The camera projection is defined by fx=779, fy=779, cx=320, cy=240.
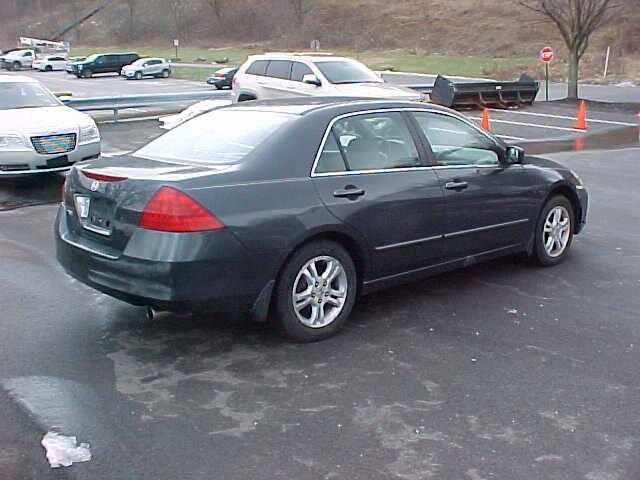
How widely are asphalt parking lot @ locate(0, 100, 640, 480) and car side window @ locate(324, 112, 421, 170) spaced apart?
1.14m

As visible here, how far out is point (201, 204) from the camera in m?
4.68

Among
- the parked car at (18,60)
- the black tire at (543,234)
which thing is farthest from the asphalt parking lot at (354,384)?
the parked car at (18,60)

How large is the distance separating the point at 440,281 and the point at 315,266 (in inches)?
71.5

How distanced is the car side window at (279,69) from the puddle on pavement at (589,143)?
5.52 metres

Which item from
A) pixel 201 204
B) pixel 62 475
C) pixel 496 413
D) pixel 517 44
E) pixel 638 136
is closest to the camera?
pixel 62 475

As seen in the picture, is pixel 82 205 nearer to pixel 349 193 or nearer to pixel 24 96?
pixel 349 193

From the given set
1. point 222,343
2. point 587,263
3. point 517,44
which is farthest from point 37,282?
point 517,44

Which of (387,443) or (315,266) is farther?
(315,266)

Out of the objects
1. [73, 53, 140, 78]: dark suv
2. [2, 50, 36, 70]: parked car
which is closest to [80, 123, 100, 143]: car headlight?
[73, 53, 140, 78]: dark suv

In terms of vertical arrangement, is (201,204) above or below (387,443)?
above

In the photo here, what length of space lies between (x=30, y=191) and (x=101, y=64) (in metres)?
44.2

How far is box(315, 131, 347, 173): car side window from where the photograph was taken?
5.28 metres

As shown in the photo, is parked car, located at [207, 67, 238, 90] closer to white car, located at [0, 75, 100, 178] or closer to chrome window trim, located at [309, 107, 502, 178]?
white car, located at [0, 75, 100, 178]

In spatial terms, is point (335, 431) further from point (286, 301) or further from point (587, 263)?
point (587, 263)
